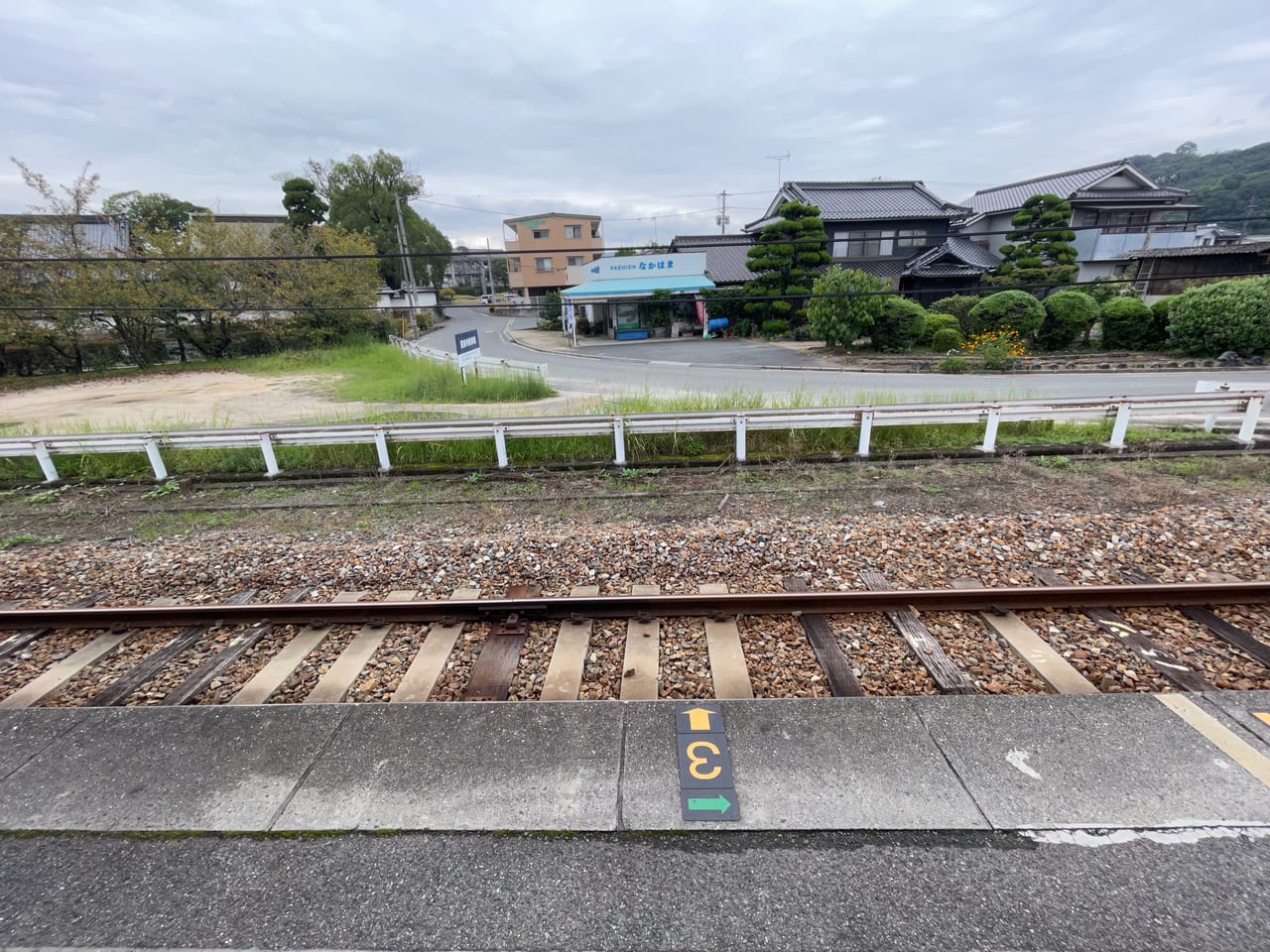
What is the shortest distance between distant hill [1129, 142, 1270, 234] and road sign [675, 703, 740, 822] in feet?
173

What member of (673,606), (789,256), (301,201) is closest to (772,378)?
(789,256)

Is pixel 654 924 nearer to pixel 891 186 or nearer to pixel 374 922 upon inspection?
pixel 374 922

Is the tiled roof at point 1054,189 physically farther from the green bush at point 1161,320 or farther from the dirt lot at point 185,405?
the dirt lot at point 185,405

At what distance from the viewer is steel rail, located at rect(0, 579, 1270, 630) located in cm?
400

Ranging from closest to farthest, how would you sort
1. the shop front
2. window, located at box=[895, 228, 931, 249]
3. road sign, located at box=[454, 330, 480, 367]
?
1. road sign, located at box=[454, 330, 480, 367]
2. the shop front
3. window, located at box=[895, 228, 931, 249]

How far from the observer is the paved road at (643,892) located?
193cm

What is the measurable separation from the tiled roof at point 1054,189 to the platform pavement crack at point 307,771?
115 ft

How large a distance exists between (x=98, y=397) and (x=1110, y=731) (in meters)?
25.2

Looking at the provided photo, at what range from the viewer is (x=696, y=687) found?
343 cm

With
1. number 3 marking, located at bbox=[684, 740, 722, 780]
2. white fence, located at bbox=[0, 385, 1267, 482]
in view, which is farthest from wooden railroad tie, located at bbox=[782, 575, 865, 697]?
white fence, located at bbox=[0, 385, 1267, 482]

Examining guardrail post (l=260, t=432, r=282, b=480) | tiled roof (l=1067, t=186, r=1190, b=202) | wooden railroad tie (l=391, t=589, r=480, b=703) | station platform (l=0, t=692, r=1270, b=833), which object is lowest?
wooden railroad tie (l=391, t=589, r=480, b=703)

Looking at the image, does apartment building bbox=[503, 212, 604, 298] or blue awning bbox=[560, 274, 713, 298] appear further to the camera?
apartment building bbox=[503, 212, 604, 298]

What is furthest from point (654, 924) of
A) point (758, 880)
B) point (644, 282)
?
point (644, 282)

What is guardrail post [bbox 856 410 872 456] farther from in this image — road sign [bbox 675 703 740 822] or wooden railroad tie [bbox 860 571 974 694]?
road sign [bbox 675 703 740 822]
